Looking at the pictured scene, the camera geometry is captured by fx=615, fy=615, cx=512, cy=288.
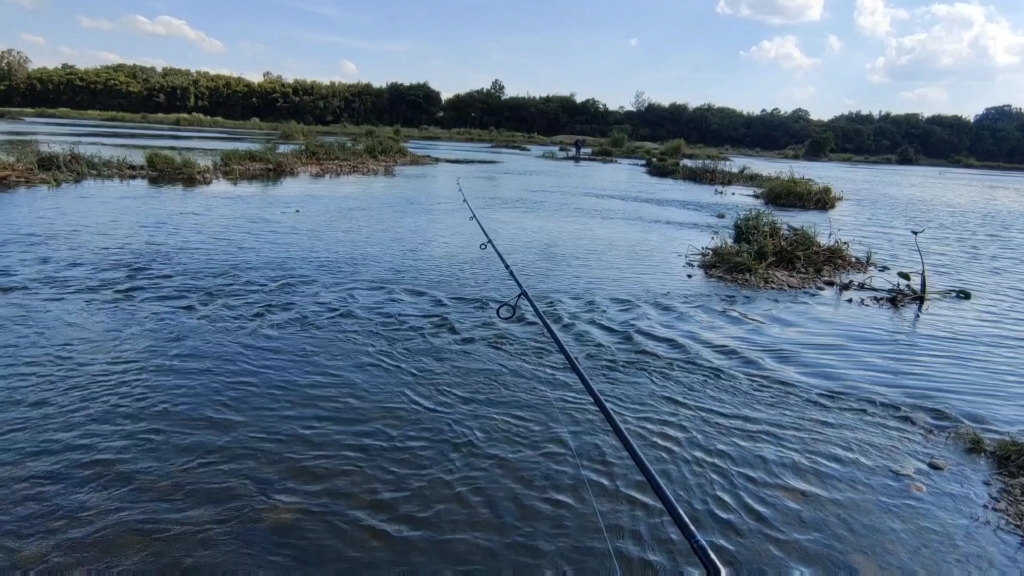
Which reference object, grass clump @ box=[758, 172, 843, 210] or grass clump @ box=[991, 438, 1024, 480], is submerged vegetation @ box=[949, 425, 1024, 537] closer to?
grass clump @ box=[991, 438, 1024, 480]

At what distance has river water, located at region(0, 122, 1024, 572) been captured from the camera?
13.9 feet

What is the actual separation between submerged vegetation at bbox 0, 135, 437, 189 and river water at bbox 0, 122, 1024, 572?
991cm

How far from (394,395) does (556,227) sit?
1343 cm

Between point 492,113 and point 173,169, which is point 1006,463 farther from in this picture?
point 492,113

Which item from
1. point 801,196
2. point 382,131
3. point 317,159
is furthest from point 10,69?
point 801,196

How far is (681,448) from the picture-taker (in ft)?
18.6

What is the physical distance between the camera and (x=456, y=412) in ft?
20.0

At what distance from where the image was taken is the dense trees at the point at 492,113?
94250 millimetres

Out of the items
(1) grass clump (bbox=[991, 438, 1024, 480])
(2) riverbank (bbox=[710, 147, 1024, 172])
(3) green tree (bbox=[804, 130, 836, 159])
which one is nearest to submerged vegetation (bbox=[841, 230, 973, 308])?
(1) grass clump (bbox=[991, 438, 1024, 480])

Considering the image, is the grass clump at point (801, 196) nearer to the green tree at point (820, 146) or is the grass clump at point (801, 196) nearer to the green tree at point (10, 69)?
the green tree at point (820, 146)

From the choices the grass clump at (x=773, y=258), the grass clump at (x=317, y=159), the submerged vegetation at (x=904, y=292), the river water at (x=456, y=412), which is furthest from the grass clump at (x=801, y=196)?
the grass clump at (x=317, y=159)

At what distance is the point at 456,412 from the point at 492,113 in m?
Result: 117

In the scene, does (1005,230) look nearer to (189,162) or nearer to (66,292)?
(66,292)

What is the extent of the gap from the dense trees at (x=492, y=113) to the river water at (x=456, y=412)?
8572cm
